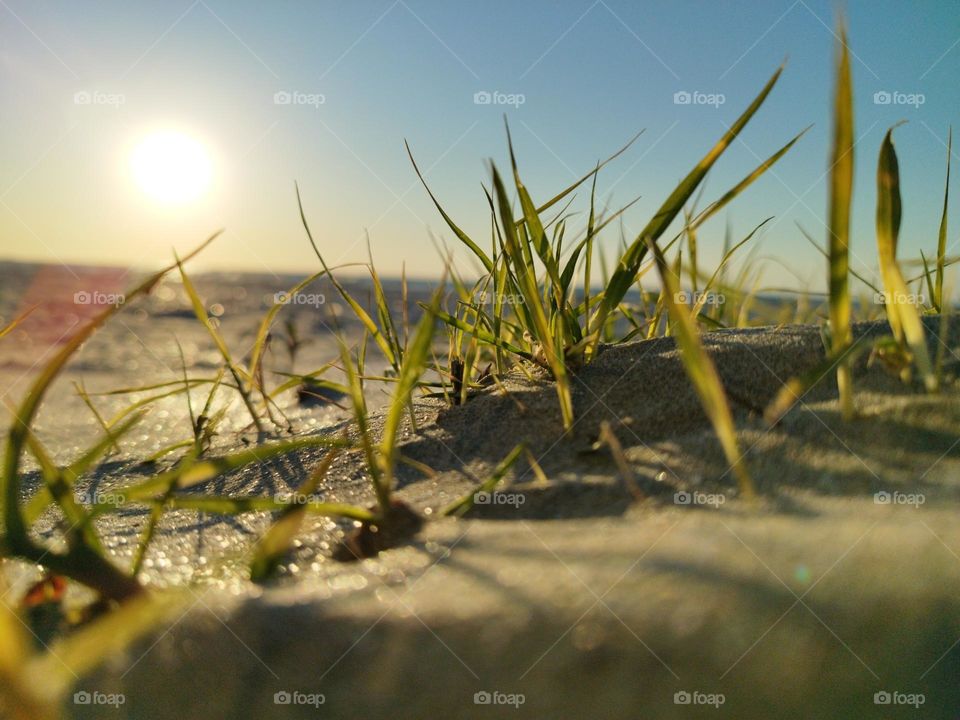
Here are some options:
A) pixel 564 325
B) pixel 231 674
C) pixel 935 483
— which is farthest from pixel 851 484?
pixel 231 674

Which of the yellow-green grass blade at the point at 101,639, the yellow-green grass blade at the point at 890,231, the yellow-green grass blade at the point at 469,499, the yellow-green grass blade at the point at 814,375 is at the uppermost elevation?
the yellow-green grass blade at the point at 890,231

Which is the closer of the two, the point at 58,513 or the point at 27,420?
the point at 27,420

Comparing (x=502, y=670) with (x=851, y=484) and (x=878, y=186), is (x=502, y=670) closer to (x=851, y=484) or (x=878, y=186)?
(x=851, y=484)

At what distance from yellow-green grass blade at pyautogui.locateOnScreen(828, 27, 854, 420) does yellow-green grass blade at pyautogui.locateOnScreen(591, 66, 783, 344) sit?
0.56ft

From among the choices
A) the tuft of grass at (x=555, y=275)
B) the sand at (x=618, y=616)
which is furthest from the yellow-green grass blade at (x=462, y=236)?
the sand at (x=618, y=616)

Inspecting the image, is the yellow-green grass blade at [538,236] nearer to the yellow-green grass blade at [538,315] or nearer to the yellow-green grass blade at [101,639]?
the yellow-green grass blade at [538,315]

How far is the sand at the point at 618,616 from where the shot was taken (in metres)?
0.54

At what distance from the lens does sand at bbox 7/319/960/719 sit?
542 mm

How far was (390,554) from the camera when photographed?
71cm

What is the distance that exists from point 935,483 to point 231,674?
739 mm

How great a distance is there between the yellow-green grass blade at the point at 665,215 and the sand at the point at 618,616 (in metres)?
0.39

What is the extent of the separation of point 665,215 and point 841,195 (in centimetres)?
29

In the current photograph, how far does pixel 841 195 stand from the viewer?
0.72 m

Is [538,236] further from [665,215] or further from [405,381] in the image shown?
[405,381]
